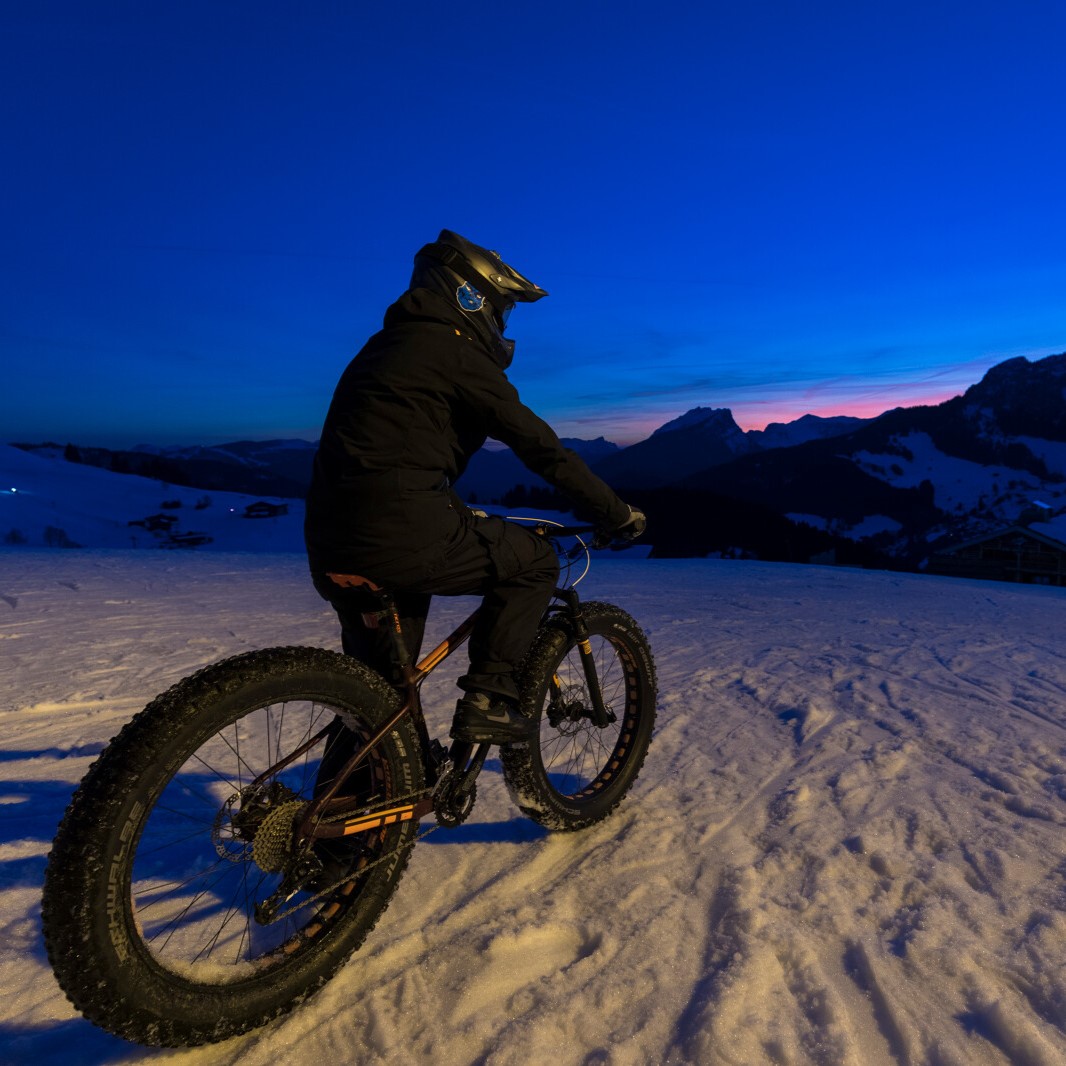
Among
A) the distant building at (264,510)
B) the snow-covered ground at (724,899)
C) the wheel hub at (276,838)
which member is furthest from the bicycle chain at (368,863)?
the distant building at (264,510)

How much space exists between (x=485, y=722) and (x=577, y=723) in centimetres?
120

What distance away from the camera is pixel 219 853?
6.71ft

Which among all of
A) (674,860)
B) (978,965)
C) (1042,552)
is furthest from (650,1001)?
(1042,552)

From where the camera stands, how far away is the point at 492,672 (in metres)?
2.78

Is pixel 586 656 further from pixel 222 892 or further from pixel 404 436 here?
pixel 222 892

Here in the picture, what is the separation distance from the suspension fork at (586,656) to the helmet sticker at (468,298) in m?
1.20

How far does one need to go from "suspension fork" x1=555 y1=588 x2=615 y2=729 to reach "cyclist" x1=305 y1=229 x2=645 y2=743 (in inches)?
12.7

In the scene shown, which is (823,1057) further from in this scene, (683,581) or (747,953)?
(683,581)

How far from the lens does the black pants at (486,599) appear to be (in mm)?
2551

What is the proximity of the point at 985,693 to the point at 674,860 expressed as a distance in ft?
12.3

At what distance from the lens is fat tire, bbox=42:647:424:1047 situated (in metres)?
1.68

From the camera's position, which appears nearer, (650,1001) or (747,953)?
(650,1001)

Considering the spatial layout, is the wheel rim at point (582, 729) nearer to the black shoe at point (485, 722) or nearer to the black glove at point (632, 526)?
the black shoe at point (485, 722)

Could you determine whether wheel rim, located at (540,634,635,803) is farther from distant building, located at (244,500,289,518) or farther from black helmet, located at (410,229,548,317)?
distant building, located at (244,500,289,518)
